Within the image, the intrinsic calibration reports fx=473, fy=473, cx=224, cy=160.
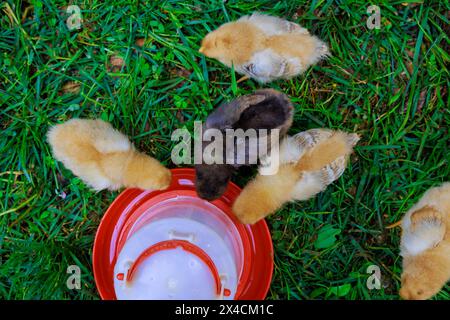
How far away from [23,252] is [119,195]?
0.48m

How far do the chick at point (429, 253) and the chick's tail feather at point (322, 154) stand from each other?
0.40 metres

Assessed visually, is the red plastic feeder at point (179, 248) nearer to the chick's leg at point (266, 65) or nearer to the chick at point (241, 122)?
the chick at point (241, 122)

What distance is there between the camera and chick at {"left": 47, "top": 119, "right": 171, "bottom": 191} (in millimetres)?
1688

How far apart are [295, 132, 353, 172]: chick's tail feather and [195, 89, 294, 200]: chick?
0.42 ft

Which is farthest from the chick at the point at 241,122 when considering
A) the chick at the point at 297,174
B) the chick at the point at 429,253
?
the chick at the point at 429,253

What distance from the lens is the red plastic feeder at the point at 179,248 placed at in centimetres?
141

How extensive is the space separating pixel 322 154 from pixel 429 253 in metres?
0.53

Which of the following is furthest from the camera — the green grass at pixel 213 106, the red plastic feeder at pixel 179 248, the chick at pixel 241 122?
the green grass at pixel 213 106

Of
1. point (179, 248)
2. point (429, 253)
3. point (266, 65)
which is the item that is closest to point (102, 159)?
point (179, 248)

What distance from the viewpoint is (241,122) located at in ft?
5.53

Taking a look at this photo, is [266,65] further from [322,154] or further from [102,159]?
[102,159]
